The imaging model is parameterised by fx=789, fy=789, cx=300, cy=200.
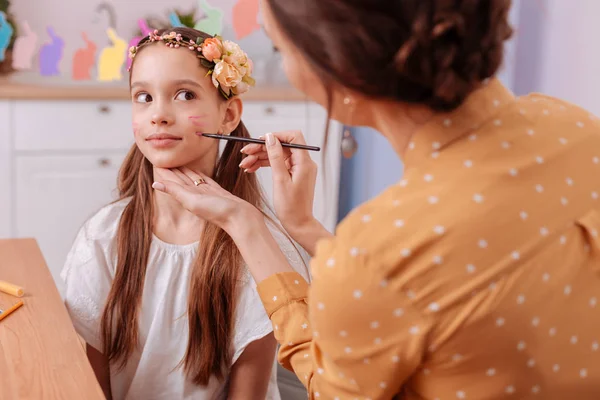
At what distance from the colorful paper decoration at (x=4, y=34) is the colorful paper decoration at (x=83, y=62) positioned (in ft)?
1.05

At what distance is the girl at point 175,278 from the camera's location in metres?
1.42

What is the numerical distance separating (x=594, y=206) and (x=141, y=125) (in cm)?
87

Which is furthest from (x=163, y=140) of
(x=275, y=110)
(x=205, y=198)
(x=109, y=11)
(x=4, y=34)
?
(x=109, y=11)

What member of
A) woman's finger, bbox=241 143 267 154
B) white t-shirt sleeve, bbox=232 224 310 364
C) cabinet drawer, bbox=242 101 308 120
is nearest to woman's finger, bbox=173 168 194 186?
woman's finger, bbox=241 143 267 154

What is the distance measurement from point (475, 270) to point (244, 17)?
2.97 meters

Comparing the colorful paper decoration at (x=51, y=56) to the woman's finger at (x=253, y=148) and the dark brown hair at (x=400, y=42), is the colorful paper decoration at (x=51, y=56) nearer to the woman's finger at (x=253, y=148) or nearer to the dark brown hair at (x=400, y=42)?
the woman's finger at (x=253, y=148)

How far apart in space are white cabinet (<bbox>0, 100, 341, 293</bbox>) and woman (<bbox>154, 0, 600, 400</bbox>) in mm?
2176

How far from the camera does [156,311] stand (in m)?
1.44

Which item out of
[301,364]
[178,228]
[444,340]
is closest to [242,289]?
[178,228]

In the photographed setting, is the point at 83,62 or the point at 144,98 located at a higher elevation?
the point at 144,98

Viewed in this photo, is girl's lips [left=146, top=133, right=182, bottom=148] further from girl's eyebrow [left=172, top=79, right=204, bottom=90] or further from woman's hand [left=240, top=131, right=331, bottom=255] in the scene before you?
woman's hand [left=240, top=131, right=331, bottom=255]

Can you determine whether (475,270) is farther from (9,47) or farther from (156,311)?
(9,47)

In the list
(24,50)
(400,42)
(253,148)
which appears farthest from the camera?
(24,50)

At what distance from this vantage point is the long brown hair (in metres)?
1.42
